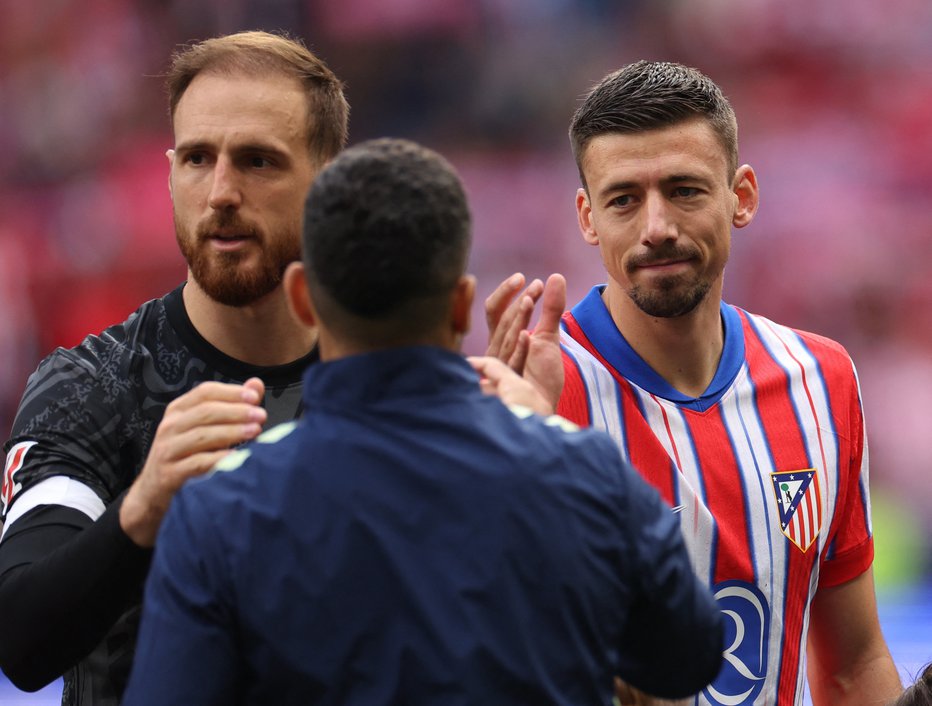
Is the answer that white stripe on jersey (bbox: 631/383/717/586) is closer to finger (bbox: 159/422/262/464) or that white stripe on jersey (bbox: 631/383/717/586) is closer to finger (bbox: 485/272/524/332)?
finger (bbox: 485/272/524/332)

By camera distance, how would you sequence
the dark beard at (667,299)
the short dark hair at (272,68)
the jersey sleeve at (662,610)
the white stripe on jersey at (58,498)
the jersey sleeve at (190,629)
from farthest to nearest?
the dark beard at (667,299) < the short dark hair at (272,68) < the white stripe on jersey at (58,498) < the jersey sleeve at (662,610) < the jersey sleeve at (190,629)

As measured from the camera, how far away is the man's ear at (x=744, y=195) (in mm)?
2713

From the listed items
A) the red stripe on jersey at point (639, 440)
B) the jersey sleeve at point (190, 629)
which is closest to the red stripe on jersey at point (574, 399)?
the red stripe on jersey at point (639, 440)

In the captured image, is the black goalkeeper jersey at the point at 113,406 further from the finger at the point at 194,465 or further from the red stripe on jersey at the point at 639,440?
the red stripe on jersey at the point at 639,440

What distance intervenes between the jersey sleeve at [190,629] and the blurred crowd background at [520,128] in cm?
631

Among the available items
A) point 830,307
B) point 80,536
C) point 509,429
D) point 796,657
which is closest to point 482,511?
point 509,429

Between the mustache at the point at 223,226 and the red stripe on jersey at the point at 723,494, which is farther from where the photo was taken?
the red stripe on jersey at the point at 723,494

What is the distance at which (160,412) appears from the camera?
2.08 m

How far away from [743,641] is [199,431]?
1.29 metres

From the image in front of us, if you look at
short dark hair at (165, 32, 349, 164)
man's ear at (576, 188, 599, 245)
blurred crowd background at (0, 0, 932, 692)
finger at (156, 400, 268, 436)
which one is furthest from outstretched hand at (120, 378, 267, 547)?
blurred crowd background at (0, 0, 932, 692)

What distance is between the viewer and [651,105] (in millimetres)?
2533

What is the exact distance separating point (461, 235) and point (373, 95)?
6932 mm

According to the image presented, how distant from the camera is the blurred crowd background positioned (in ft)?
24.9

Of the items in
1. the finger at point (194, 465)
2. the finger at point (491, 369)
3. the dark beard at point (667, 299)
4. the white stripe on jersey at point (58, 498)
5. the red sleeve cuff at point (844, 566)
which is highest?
the dark beard at point (667, 299)
